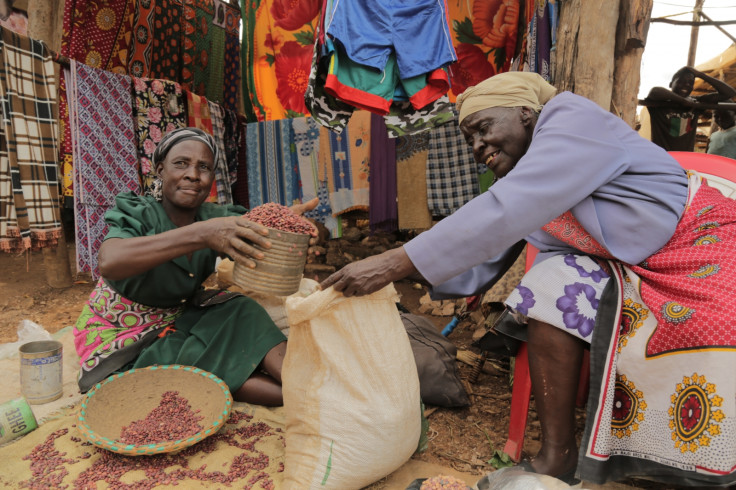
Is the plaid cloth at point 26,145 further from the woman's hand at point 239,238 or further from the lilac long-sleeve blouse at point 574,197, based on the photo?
the lilac long-sleeve blouse at point 574,197

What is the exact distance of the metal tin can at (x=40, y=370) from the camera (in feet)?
6.95

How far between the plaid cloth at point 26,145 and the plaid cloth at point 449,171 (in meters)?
2.79

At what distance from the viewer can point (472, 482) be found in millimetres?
1758

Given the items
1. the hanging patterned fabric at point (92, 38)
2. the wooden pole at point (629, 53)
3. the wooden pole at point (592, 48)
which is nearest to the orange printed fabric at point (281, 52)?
the hanging patterned fabric at point (92, 38)

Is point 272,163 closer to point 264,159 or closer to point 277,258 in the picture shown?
point 264,159

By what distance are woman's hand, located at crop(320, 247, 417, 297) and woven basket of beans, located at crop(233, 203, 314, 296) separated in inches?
11.6

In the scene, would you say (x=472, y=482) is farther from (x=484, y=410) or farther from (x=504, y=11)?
(x=504, y=11)

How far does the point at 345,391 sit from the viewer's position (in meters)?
1.55

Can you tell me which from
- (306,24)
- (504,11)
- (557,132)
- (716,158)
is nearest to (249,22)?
(306,24)

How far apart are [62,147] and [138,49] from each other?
0.99 metres

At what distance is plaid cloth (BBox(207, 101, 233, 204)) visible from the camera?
13.5ft

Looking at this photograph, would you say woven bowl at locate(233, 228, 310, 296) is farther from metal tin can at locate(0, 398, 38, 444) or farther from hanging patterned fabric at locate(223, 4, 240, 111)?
hanging patterned fabric at locate(223, 4, 240, 111)

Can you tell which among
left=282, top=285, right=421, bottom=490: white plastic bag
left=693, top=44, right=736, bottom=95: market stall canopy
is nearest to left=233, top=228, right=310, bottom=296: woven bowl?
left=282, top=285, right=421, bottom=490: white plastic bag

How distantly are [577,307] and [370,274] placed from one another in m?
0.70
